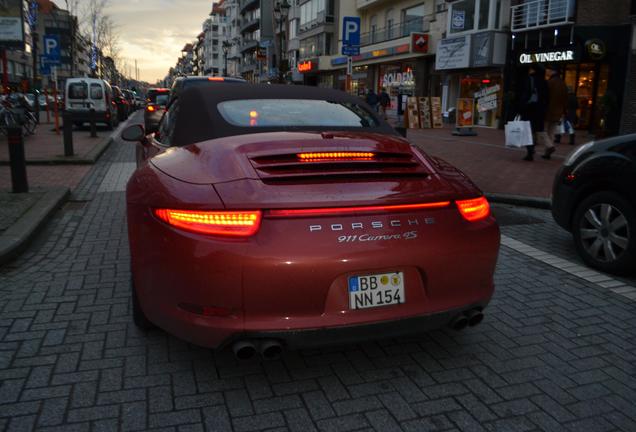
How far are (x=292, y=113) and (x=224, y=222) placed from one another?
141 cm

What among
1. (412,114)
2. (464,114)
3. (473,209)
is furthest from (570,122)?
(473,209)

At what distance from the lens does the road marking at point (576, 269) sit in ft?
14.3

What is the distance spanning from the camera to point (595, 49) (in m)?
20.3

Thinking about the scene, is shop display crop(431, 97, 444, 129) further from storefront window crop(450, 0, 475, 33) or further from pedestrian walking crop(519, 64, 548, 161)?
pedestrian walking crop(519, 64, 548, 161)

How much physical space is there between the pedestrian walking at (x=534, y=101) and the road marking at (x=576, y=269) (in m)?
6.93

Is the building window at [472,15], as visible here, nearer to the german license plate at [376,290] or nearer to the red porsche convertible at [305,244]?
the red porsche convertible at [305,244]

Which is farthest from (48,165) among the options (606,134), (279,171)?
(606,134)

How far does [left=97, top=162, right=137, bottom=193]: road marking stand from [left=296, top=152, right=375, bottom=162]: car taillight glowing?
20.8 ft

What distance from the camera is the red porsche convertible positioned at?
94.7 inches

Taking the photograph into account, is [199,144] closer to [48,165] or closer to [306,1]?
[48,165]

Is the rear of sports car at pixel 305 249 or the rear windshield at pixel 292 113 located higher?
the rear windshield at pixel 292 113

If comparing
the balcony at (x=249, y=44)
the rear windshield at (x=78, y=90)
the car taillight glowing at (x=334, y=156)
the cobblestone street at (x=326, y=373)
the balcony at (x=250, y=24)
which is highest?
the balcony at (x=250, y=24)

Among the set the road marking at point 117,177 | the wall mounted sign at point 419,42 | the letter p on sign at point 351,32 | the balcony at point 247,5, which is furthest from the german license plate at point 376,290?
the balcony at point 247,5

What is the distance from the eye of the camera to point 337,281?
8.07 ft
